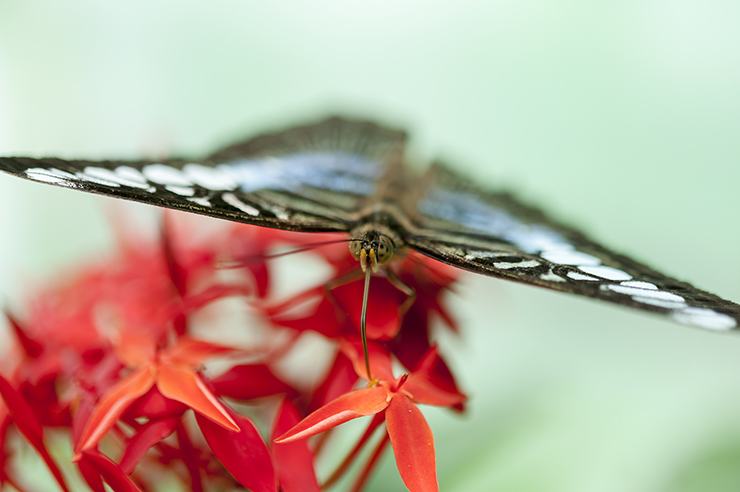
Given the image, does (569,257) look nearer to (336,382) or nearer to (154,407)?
(336,382)

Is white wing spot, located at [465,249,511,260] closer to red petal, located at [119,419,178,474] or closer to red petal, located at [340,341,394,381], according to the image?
red petal, located at [340,341,394,381]

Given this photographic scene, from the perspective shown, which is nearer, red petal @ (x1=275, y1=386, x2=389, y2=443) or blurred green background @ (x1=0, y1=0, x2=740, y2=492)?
red petal @ (x1=275, y1=386, x2=389, y2=443)

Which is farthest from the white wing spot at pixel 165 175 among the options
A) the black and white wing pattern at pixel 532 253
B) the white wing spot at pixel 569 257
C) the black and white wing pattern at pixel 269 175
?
the white wing spot at pixel 569 257

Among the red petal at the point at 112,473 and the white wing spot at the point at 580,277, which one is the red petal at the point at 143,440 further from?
the white wing spot at the point at 580,277

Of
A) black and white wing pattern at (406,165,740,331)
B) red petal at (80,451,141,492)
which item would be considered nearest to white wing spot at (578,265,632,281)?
black and white wing pattern at (406,165,740,331)

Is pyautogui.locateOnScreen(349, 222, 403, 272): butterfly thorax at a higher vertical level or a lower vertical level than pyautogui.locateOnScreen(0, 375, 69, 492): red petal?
higher

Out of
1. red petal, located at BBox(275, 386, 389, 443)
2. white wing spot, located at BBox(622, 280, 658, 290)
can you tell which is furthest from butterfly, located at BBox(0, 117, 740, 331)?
red petal, located at BBox(275, 386, 389, 443)

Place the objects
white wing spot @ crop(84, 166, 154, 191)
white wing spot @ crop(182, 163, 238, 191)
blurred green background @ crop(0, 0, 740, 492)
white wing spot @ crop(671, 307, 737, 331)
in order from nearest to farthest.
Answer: white wing spot @ crop(671, 307, 737, 331) < white wing spot @ crop(84, 166, 154, 191) < white wing spot @ crop(182, 163, 238, 191) < blurred green background @ crop(0, 0, 740, 492)

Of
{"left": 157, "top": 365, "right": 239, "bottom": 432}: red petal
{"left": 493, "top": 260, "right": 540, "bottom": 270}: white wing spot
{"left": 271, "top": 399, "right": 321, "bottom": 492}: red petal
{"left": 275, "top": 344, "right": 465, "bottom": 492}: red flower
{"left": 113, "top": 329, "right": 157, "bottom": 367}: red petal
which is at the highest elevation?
{"left": 493, "top": 260, "right": 540, "bottom": 270}: white wing spot

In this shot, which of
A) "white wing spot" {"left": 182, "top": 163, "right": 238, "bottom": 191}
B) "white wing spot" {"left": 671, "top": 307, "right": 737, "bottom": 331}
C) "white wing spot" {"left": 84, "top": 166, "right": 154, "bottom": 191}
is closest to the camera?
"white wing spot" {"left": 671, "top": 307, "right": 737, "bottom": 331}
